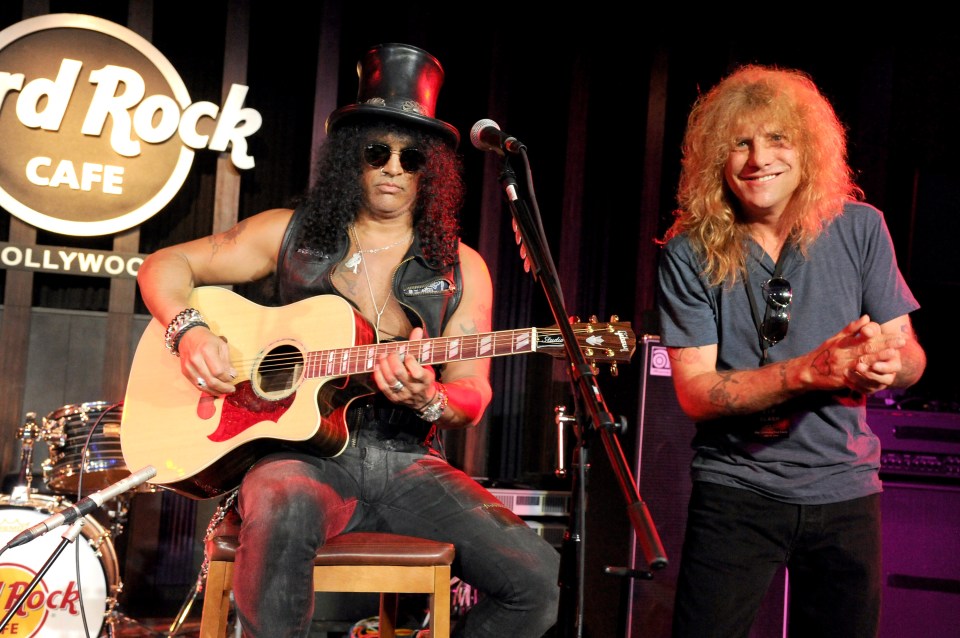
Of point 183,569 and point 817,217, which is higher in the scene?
point 817,217

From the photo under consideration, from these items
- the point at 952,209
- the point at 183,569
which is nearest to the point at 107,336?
the point at 183,569

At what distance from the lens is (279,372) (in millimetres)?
2783

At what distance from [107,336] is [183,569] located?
1.40 meters

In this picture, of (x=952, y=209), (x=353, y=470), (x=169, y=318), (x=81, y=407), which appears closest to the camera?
(x=353, y=470)

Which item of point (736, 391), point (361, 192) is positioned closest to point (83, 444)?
point (361, 192)

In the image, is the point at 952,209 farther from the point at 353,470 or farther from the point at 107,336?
the point at 107,336

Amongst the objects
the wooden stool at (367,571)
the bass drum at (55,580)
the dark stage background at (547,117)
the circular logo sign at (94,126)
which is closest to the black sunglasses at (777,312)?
the wooden stool at (367,571)

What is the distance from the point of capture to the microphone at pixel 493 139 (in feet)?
7.34

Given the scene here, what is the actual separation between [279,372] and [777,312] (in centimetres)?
153

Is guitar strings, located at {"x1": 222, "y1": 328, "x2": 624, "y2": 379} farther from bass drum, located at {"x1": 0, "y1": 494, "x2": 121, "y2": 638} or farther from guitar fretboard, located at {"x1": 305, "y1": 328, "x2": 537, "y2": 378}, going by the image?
bass drum, located at {"x1": 0, "y1": 494, "x2": 121, "y2": 638}

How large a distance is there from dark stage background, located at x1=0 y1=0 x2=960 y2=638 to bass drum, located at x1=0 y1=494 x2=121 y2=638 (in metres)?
1.56

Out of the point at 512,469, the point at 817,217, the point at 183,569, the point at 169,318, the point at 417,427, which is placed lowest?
the point at 183,569

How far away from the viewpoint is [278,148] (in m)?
5.22

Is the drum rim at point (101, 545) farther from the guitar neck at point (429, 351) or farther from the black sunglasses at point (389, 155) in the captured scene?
the black sunglasses at point (389, 155)
